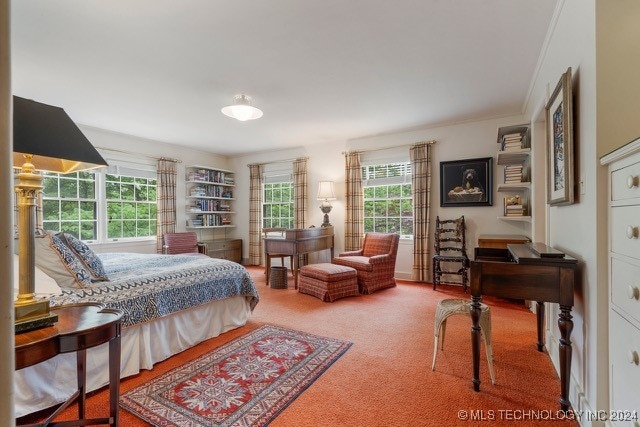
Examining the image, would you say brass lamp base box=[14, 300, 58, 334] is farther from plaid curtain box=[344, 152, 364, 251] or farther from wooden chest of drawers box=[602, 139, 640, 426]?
plaid curtain box=[344, 152, 364, 251]

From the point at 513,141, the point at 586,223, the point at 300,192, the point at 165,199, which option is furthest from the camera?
the point at 300,192

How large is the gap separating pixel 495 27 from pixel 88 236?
5774 millimetres

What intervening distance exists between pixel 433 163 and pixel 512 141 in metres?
1.33

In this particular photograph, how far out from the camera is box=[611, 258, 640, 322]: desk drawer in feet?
3.40

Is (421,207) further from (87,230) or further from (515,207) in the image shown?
(87,230)

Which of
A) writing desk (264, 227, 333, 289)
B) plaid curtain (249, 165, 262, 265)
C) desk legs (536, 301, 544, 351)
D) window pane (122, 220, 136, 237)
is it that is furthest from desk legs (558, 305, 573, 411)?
window pane (122, 220, 136, 237)

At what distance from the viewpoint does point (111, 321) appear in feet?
4.14

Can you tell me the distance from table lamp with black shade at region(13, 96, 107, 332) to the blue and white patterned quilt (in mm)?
723

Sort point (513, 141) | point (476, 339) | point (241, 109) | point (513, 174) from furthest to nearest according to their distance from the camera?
point (513, 174) → point (513, 141) → point (241, 109) → point (476, 339)

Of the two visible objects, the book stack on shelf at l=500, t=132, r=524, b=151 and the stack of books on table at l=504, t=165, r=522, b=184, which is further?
the stack of books on table at l=504, t=165, r=522, b=184

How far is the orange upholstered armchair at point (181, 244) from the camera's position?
507cm

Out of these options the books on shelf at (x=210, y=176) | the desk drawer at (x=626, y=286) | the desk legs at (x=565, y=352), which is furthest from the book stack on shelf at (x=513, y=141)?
the books on shelf at (x=210, y=176)

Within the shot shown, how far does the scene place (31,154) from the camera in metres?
1.13

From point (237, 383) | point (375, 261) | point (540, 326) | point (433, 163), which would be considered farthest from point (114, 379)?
point (433, 163)
